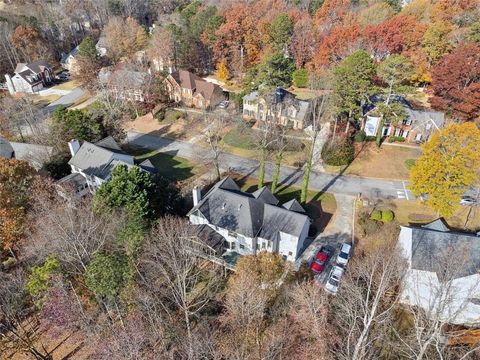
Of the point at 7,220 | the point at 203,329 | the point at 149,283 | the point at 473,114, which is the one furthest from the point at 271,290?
the point at 473,114

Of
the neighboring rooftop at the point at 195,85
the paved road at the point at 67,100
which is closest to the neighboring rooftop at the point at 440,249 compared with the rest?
the neighboring rooftop at the point at 195,85

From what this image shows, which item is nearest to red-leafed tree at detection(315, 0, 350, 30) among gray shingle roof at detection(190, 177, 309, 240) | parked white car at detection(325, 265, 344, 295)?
gray shingle roof at detection(190, 177, 309, 240)

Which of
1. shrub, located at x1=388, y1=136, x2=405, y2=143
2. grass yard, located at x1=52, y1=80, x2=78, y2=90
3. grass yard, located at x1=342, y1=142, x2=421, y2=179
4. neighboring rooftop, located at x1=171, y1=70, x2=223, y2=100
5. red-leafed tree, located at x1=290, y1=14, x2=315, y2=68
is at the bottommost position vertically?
grass yard, located at x1=342, y1=142, x2=421, y2=179

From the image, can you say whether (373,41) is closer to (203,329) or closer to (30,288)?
(203,329)

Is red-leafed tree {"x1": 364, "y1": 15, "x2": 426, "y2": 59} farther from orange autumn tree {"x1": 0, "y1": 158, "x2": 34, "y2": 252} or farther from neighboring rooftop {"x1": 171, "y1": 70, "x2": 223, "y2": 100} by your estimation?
orange autumn tree {"x1": 0, "y1": 158, "x2": 34, "y2": 252}

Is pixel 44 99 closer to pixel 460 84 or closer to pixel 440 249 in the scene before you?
pixel 440 249

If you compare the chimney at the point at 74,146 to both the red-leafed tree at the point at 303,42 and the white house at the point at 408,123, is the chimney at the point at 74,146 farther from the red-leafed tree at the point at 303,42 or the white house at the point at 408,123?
the red-leafed tree at the point at 303,42
